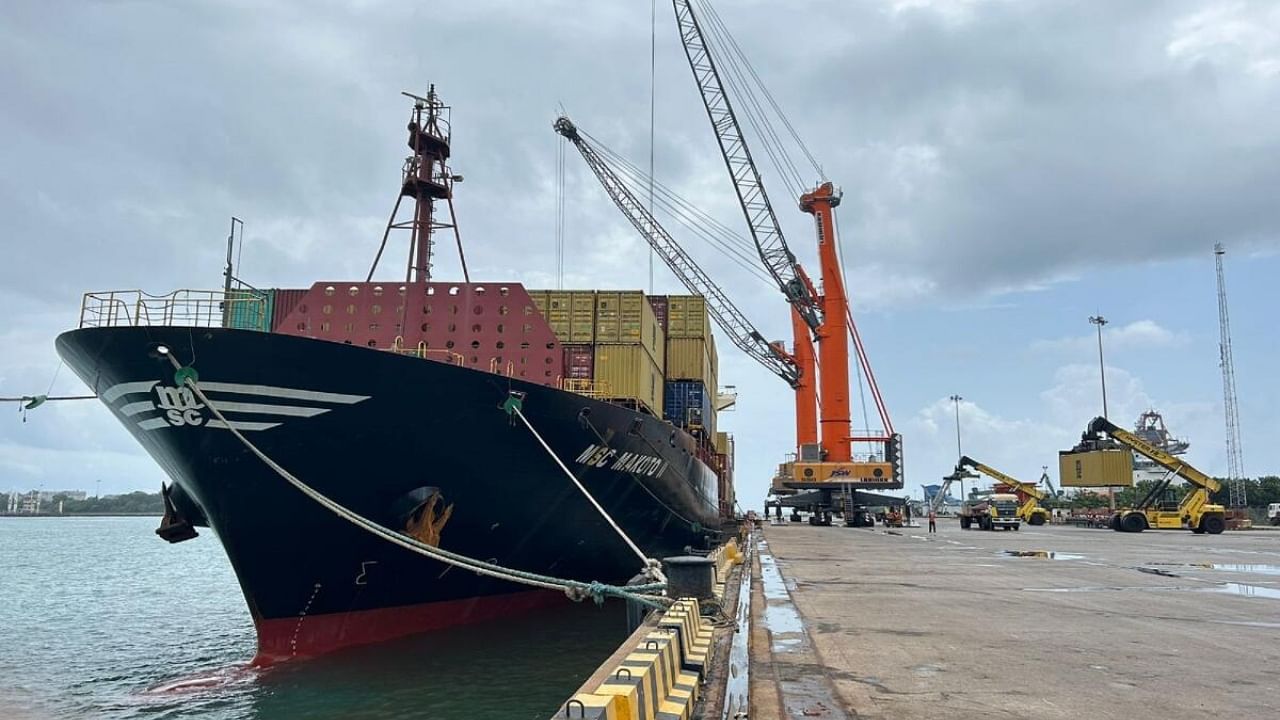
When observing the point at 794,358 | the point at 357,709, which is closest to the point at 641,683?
the point at 357,709

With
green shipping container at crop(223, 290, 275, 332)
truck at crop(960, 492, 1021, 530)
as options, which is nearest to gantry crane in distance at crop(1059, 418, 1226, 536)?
truck at crop(960, 492, 1021, 530)

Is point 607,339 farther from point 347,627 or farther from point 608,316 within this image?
point 347,627

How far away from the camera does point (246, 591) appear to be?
11461mm

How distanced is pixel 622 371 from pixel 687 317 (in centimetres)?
845

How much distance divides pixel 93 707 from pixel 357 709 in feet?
13.5

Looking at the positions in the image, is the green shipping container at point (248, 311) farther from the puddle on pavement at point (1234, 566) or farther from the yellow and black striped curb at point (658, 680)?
the puddle on pavement at point (1234, 566)

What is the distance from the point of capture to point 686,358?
85.3ft

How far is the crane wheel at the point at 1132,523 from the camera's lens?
132 feet

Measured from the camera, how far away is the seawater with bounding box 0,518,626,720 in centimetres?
1021

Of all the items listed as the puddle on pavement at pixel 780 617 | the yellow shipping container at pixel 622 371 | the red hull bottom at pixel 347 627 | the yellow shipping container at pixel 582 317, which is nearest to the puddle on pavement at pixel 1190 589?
the puddle on pavement at pixel 780 617

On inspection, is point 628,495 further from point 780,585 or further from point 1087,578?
point 1087,578

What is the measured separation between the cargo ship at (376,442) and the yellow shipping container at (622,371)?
129 centimetres

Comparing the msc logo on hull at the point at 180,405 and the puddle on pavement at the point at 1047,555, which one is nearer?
the msc logo on hull at the point at 180,405

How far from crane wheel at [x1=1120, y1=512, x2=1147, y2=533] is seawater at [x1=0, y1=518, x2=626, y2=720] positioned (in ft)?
108
